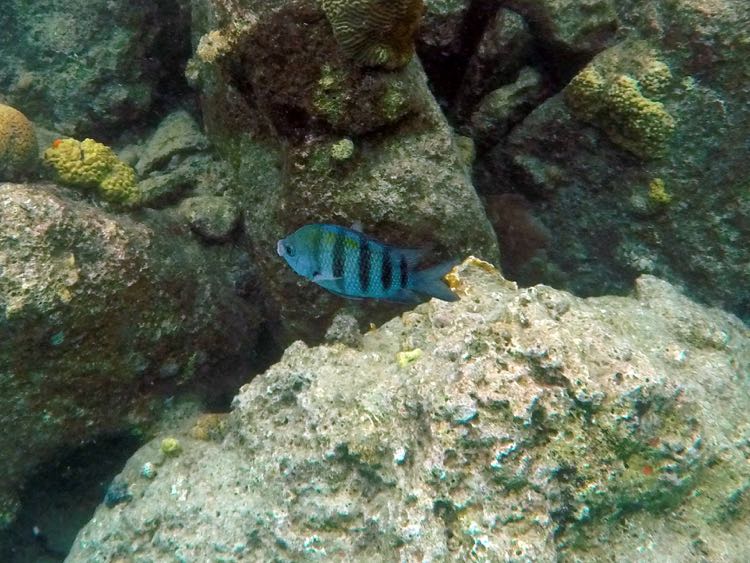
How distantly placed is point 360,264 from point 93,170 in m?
2.47

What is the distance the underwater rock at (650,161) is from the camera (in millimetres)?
3626

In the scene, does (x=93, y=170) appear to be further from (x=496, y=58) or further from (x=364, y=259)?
(x=496, y=58)

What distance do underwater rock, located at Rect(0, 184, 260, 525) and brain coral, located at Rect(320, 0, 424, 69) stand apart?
6.25 feet

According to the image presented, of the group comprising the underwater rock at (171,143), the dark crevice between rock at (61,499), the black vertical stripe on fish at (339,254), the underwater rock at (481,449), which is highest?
the black vertical stripe on fish at (339,254)

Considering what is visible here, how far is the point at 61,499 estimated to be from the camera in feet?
14.6

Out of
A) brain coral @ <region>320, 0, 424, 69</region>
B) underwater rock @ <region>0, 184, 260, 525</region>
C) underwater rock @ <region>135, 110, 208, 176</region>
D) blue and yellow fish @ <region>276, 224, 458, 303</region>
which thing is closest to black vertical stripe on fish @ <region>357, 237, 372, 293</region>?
blue and yellow fish @ <region>276, 224, 458, 303</region>

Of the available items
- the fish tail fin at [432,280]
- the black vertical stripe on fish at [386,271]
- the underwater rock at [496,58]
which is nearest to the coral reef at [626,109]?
the underwater rock at [496,58]

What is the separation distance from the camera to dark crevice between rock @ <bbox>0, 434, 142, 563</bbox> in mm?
4145

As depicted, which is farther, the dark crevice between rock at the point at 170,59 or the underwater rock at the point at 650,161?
the dark crevice between rock at the point at 170,59

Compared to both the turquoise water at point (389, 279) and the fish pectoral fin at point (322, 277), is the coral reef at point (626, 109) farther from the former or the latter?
the fish pectoral fin at point (322, 277)

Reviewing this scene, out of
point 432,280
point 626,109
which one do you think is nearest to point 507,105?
point 626,109

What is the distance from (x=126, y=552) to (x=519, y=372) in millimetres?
2610

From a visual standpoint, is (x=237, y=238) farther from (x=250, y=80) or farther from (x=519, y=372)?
(x=519, y=372)

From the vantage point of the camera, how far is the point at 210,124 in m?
4.08
